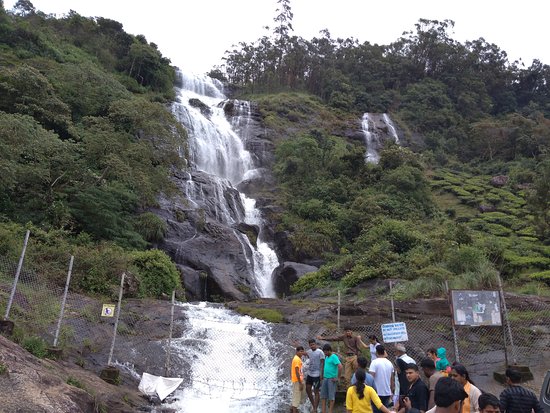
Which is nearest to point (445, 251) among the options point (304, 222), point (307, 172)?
point (304, 222)

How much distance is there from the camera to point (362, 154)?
3466cm

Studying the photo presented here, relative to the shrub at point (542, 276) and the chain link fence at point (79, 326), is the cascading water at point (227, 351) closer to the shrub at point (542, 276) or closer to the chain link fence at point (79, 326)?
the chain link fence at point (79, 326)

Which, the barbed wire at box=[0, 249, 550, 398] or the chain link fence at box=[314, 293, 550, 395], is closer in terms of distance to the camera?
the barbed wire at box=[0, 249, 550, 398]

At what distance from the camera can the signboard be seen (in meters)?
10.5

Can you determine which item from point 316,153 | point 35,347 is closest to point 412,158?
point 316,153

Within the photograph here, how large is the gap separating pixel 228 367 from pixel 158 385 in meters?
2.30

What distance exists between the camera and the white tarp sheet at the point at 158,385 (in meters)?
9.73

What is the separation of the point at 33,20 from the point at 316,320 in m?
41.2

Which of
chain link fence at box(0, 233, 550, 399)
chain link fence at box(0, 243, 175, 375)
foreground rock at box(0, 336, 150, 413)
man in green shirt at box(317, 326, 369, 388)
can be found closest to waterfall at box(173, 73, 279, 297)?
chain link fence at box(0, 233, 550, 399)

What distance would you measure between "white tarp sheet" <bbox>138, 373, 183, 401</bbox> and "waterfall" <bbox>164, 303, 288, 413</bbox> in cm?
20

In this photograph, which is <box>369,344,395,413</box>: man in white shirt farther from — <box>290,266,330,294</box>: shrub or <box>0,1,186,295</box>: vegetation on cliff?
<box>290,266,330,294</box>: shrub

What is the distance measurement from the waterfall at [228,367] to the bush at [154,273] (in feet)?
7.74

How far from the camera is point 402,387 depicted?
6973mm

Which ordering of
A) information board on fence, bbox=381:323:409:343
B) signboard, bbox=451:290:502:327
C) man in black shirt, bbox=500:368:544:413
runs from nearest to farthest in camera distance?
1. man in black shirt, bbox=500:368:544:413
2. information board on fence, bbox=381:323:409:343
3. signboard, bbox=451:290:502:327
